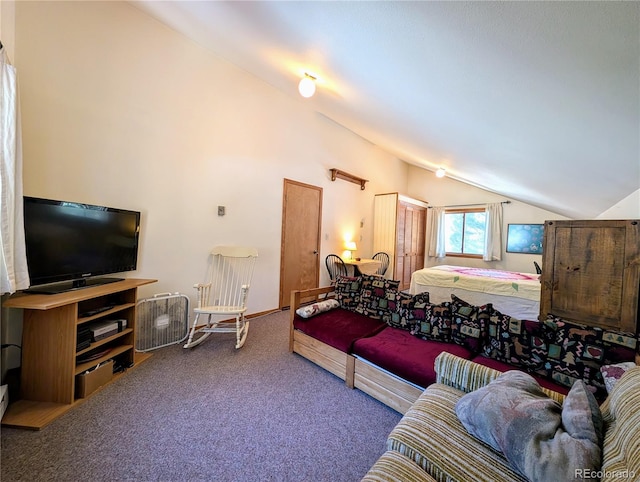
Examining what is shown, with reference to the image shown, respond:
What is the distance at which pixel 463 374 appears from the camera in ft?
4.36

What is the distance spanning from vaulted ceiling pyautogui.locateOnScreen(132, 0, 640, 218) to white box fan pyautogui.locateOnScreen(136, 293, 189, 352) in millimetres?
2753

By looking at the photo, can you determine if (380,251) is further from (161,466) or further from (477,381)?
(161,466)

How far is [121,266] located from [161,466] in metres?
1.76

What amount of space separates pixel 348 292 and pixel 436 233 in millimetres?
4594

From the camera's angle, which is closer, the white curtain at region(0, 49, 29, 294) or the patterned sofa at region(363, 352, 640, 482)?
the patterned sofa at region(363, 352, 640, 482)

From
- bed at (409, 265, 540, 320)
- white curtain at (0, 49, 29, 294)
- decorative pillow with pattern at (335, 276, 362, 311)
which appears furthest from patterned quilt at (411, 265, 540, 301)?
white curtain at (0, 49, 29, 294)

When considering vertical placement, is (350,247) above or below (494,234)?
below

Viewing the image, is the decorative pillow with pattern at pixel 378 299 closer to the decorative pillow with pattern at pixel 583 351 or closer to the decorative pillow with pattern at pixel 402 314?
the decorative pillow with pattern at pixel 402 314

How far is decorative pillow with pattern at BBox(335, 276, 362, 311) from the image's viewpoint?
2.69 m

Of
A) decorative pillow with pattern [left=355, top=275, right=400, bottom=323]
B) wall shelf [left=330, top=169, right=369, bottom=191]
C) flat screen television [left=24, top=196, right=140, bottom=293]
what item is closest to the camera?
flat screen television [left=24, top=196, right=140, bottom=293]

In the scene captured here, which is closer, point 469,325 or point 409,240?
point 469,325

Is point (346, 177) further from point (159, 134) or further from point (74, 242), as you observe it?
point (74, 242)

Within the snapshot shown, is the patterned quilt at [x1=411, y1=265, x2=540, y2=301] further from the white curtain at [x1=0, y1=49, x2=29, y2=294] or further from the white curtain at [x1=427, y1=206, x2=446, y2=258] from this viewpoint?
the white curtain at [x1=0, y1=49, x2=29, y2=294]

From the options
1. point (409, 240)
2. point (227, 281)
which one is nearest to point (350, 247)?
point (409, 240)
